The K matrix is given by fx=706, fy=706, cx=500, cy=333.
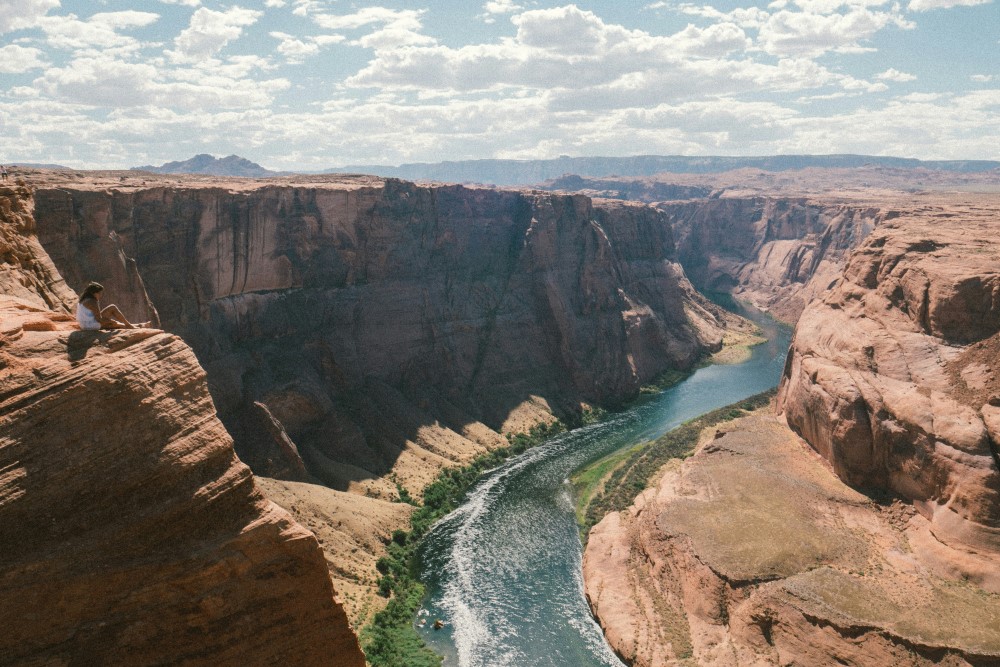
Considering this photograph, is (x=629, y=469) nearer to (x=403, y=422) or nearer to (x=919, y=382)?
(x=403, y=422)

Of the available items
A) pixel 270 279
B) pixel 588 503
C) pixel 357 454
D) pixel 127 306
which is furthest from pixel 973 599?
pixel 270 279

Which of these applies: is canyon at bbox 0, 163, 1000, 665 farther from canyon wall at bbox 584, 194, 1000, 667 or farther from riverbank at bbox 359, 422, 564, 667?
riverbank at bbox 359, 422, 564, 667

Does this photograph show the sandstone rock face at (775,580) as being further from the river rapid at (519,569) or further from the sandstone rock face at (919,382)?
the sandstone rock face at (919,382)

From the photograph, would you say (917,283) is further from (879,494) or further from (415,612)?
(415,612)

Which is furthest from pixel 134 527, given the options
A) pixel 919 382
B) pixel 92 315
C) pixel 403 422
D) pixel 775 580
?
pixel 403 422

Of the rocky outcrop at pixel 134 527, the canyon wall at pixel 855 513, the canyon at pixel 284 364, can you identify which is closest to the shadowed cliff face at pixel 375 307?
the canyon at pixel 284 364

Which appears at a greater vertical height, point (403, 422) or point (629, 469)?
point (403, 422)
